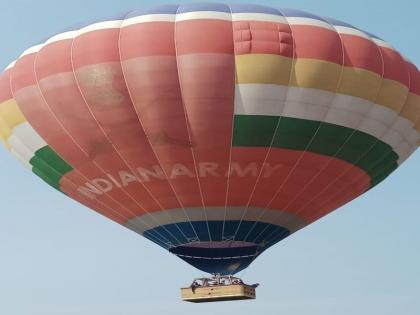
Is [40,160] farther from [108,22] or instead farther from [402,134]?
[402,134]

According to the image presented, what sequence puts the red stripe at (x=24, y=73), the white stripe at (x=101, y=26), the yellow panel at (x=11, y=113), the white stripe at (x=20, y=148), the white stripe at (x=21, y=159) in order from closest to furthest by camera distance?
the white stripe at (x=101, y=26) < the red stripe at (x=24, y=73) < the yellow panel at (x=11, y=113) < the white stripe at (x=20, y=148) < the white stripe at (x=21, y=159)

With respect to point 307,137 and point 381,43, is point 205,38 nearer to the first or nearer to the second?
point 307,137

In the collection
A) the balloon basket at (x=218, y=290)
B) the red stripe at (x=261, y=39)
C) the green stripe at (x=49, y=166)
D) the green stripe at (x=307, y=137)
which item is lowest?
the balloon basket at (x=218, y=290)

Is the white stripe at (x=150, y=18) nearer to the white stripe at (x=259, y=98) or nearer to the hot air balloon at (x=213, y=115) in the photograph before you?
the hot air balloon at (x=213, y=115)

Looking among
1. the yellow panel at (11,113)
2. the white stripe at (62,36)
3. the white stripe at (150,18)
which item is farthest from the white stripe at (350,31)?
the yellow panel at (11,113)

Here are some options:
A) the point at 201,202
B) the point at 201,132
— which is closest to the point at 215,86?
the point at 201,132

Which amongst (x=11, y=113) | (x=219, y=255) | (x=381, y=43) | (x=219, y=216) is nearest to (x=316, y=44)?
(x=381, y=43)

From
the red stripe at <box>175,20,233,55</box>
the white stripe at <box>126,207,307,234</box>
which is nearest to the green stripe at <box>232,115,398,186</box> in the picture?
the red stripe at <box>175,20,233,55</box>
